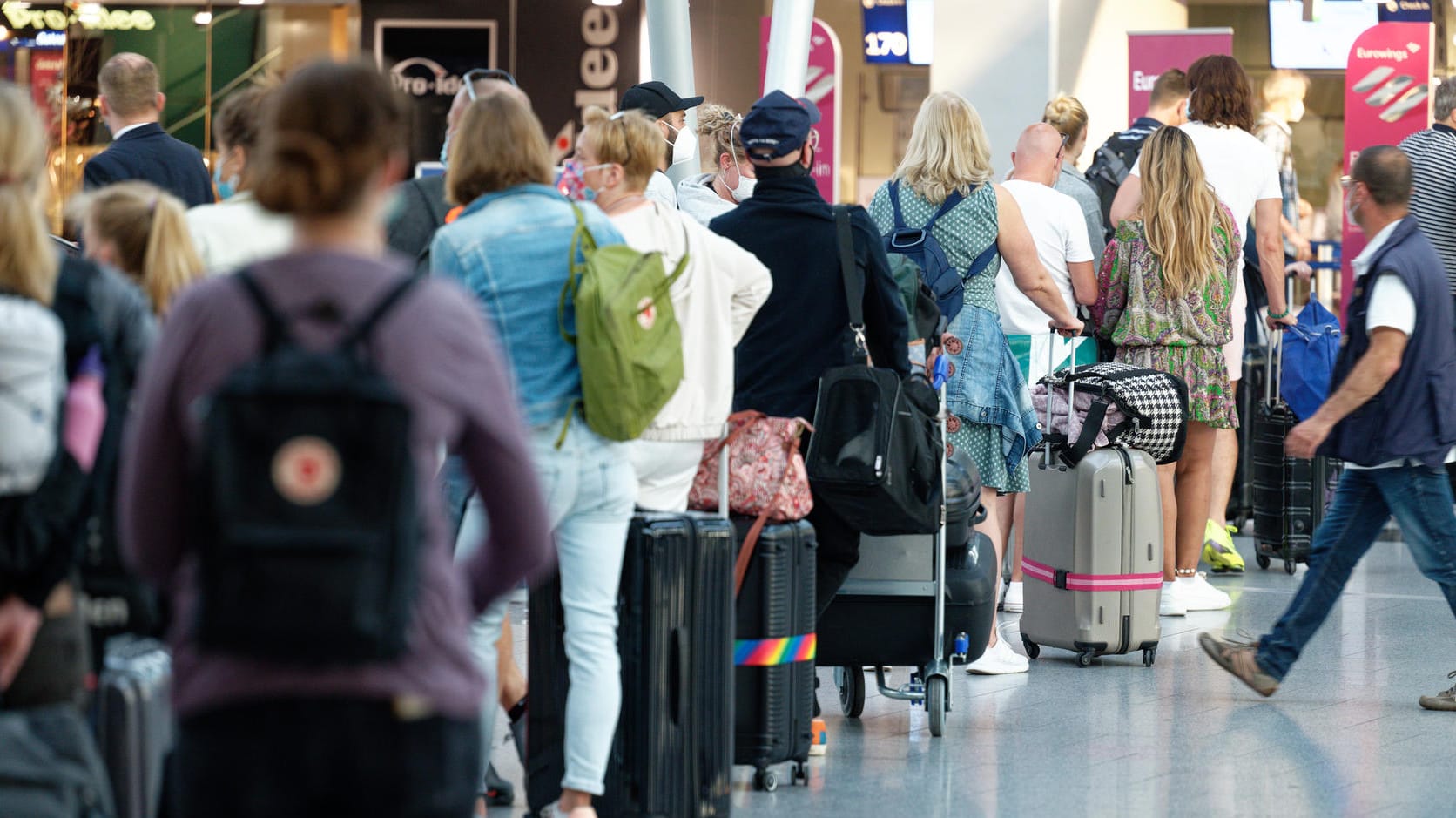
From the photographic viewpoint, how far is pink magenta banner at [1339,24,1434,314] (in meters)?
13.5

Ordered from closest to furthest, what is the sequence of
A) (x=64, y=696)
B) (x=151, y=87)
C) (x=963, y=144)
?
1. (x=64, y=696)
2. (x=963, y=144)
3. (x=151, y=87)

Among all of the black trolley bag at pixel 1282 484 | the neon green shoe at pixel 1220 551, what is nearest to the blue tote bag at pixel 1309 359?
the black trolley bag at pixel 1282 484

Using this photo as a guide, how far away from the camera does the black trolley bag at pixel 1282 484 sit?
390 inches

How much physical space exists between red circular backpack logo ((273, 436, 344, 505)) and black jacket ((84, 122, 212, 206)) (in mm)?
5127

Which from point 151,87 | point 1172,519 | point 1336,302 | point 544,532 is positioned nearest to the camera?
point 544,532

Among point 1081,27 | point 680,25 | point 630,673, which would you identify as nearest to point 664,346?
point 630,673

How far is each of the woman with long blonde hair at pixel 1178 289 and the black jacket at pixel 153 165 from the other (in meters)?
3.73

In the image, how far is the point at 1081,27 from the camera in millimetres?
14773

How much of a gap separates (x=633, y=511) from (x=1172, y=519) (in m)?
4.27

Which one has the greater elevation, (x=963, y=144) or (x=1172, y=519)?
(x=963, y=144)

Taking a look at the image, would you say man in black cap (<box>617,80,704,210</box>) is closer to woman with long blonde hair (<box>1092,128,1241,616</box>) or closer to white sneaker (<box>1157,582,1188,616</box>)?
woman with long blonde hair (<box>1092,128,1241,616</box>)

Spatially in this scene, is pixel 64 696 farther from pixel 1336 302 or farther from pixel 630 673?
pixel 1336 302

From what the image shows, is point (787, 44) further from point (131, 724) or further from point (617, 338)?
point (131, 724)

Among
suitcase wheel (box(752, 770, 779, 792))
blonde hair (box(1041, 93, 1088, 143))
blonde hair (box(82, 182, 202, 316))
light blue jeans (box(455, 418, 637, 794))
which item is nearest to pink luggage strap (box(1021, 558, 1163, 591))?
suitcase wheel (box(752, 770, 779, 792))
